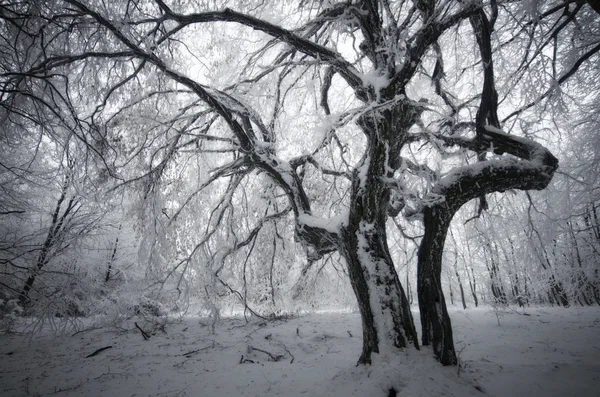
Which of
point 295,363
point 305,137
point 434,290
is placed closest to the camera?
point 434,290

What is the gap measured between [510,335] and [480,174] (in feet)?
14.1

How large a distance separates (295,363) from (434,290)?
2.27 metres

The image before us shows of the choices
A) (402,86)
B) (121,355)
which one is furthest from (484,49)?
(121,355)

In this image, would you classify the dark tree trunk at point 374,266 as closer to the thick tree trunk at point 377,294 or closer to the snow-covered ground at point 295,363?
the thick tree trunk at point 377,294

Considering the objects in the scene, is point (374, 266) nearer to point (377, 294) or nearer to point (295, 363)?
point (377, 294)

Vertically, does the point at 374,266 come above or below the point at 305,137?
below

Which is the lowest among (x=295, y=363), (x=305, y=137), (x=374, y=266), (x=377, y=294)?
(x=295, y=363)

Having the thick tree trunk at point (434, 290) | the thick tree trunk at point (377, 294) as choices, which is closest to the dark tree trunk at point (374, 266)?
the thick tree trunk at point (377, 294)

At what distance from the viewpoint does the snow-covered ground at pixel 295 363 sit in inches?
108

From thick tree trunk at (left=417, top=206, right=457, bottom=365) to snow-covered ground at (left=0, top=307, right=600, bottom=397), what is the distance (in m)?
0.23

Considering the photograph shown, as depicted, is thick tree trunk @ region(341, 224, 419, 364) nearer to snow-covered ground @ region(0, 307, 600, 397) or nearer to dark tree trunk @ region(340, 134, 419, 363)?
dark tree trunk @ region(340, 134, 419, 363)

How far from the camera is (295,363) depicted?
396 cm

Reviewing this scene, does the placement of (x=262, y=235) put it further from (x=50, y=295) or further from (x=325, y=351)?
(x=50, y=295)

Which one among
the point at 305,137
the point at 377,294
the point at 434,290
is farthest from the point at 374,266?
the point at 305,137
